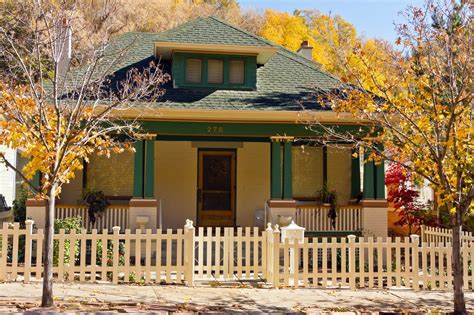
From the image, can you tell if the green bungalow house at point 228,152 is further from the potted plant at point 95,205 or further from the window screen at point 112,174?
the potted plant at point 95,205

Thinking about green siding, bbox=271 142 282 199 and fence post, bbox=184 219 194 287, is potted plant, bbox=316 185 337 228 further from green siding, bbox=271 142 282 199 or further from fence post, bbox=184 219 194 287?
fence post, bbox=184 219 194 287

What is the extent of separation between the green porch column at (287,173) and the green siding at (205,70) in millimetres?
2387

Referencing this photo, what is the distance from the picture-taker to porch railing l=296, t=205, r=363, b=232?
15.5 metres

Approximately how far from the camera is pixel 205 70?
1623 cm

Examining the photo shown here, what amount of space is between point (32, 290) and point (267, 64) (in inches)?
450

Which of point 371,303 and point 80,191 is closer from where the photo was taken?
point 371,303

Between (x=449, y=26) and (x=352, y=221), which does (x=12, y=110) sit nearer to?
(x=449, y=26)

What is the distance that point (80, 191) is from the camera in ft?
55.3

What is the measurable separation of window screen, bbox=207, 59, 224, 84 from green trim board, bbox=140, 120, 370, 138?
178 cm

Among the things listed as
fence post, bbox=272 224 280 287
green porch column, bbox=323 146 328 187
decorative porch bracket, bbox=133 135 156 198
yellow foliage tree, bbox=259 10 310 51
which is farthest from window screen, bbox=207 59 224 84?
yellow foliage tree, bbox=259 10 310 51

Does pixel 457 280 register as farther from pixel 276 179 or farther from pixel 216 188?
pixel 216 188

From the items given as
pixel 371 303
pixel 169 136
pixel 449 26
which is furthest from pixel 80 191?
pixel 449 26

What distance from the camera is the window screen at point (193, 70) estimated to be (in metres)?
16.2

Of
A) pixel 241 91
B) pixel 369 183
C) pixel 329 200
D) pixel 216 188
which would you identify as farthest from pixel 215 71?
pixel 369 183
